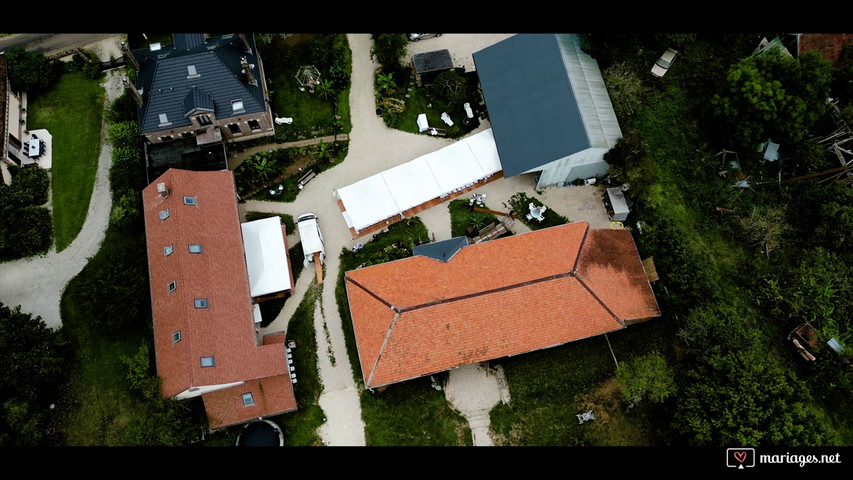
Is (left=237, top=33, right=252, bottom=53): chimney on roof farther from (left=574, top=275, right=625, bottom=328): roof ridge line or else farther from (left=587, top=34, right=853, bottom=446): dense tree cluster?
(left=574, top=275, right=625, bottom=328): roof ridge line

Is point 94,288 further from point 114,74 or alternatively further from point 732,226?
point 732,226

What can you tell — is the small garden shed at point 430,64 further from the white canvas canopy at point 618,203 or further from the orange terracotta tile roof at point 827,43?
the orange terracotta tile roof at point 827,43

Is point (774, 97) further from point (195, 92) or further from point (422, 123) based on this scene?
point (195, 92)

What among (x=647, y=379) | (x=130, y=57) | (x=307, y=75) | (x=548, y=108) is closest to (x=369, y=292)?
(x=647, y=379)

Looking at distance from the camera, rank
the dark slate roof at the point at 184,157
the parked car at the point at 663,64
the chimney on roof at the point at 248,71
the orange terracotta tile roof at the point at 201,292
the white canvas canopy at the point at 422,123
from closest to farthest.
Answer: the orange terracotta tile roof at the point at 201,292 → the chimney on roof at the point at 248,71 → the dark slate roof at the point at 184,157 → the parked car at the point at 663,64 → the white canvas canopy at the point at 422,123

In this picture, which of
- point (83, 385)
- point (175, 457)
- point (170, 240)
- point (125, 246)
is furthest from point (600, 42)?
point (83, 385)

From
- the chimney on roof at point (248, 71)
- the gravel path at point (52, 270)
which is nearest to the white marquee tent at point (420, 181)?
the chimney on roof at point (248, 71)
